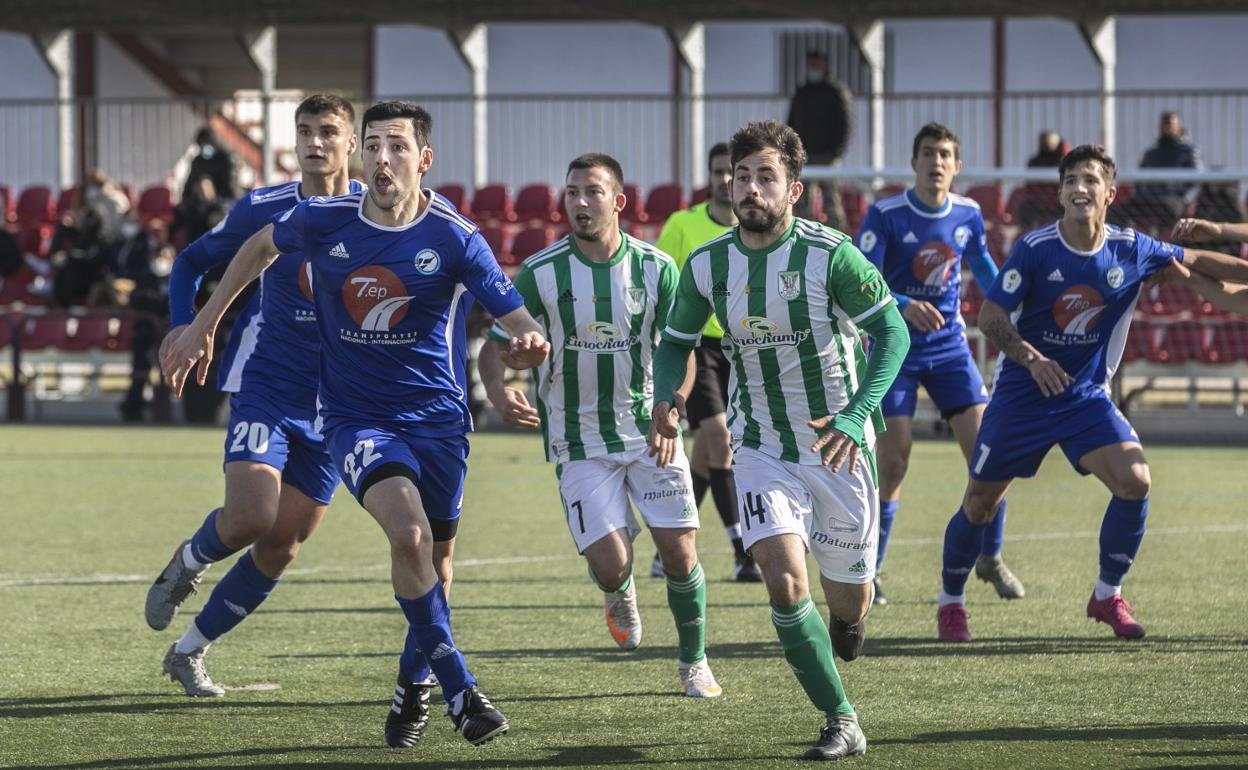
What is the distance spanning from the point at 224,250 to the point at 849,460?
2.26 metres

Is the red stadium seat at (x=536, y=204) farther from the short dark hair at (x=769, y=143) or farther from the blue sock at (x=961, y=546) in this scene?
the short dark hair at (x=769, y=143)

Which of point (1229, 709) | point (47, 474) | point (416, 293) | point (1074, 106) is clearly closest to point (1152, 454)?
point (1074, 106)

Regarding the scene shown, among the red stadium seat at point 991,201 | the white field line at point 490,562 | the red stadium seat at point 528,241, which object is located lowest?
the white field line at point 490,562

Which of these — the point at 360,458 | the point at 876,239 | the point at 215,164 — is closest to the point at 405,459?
the point at 360,458

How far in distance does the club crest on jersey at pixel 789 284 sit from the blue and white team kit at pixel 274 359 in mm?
1658

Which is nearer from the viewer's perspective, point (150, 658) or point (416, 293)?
point (416, 293)

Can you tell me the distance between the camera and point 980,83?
24.5 m

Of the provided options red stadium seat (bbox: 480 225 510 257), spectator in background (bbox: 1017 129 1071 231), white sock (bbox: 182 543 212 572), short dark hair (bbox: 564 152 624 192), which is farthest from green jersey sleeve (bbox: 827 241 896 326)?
red stadium seat (bbox: 480 225 510 257)

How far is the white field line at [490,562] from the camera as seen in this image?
360 inches

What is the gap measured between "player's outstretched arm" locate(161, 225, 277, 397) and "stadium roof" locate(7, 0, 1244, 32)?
16.3 m

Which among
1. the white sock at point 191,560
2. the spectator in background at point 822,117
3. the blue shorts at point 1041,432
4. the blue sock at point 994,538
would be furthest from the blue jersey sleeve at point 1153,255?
the spectator in background at point 822,117

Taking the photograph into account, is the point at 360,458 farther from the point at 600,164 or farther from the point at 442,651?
the point at 600,164

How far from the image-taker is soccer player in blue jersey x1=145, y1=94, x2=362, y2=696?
6.40 meters

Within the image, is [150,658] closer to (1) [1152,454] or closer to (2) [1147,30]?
(1) [1152,454]
